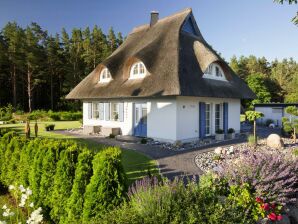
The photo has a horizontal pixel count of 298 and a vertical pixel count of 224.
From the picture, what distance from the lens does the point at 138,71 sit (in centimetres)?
1744

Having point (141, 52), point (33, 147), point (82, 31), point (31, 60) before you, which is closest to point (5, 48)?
point (31, 60)

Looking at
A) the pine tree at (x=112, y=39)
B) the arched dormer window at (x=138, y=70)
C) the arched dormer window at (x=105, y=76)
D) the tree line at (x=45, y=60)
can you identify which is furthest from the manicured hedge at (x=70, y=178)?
the pine tree at (x=112, y=39)

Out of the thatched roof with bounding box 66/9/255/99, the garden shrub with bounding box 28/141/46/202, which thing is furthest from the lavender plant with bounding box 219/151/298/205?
the thatched roof with bounding box 66/9/255/99

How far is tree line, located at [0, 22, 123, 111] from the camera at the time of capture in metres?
40.8

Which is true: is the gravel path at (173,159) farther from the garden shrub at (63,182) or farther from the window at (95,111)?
the window at (95,111)

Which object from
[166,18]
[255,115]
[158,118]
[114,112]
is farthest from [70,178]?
[166,18]

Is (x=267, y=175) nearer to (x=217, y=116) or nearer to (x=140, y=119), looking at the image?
(x=140, y=119)

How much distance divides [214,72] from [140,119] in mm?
6021

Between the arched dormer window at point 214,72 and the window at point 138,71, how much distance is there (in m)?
3.95

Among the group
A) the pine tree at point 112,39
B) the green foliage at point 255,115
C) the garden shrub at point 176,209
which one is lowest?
the garden shrub at point 176,209

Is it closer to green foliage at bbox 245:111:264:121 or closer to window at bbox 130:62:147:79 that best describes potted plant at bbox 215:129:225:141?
green foliage at bbox 245:111:264:121

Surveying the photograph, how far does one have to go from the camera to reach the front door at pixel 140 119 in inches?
653

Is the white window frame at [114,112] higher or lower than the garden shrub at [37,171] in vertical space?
higher

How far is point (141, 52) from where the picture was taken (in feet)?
56.3
